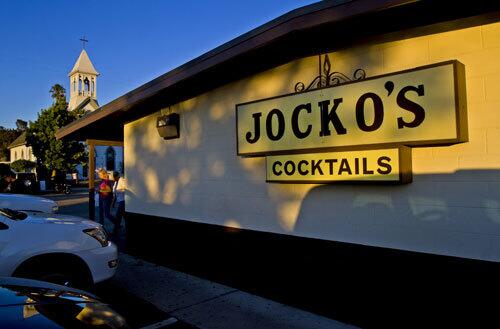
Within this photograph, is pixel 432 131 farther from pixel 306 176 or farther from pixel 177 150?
pixel 177 150

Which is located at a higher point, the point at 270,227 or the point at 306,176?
the point at 306,176

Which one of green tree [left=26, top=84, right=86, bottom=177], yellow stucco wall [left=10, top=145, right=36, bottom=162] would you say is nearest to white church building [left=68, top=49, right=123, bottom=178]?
yellow stucco wall [left=10, top=145, right=36, bottom=162]

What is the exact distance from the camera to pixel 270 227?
517 centimetres

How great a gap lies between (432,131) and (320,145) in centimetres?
122

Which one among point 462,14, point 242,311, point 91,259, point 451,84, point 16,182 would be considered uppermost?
point 462,14

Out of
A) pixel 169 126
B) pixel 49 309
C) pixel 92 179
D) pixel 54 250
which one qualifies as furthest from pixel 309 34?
pixel 92 179

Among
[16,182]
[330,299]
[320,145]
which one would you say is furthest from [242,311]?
[16,182]

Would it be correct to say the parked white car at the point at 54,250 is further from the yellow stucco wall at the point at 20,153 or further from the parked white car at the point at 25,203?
the yellow stucco wall at the point at 20,153

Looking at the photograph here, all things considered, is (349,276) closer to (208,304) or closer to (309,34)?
(208,304)

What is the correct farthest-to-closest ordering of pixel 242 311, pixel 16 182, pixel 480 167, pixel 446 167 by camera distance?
pixel 16 182 → pixel 242 311 → pixel 446 167 → pixel 480 167

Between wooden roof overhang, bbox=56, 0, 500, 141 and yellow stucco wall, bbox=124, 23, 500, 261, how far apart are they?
0.38 ft

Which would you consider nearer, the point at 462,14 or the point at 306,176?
the point at 462,14

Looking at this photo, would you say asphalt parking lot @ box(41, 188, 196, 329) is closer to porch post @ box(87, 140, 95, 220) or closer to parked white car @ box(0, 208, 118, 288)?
parked white car @ box(0, 208, 118, 288)

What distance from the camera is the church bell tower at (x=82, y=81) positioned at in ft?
194
